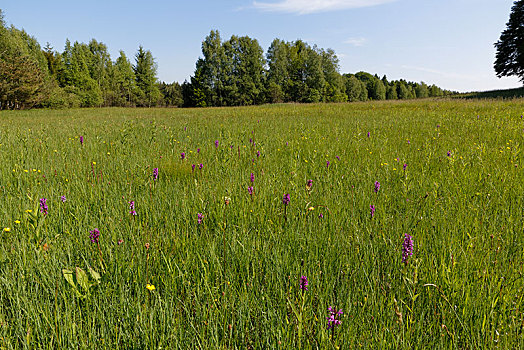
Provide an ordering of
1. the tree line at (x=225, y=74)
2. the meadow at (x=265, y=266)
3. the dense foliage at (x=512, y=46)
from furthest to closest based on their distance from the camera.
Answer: the tree line at (x=225, y=74) → the dense foliage at (x=512, y=46) → the meadow at (x=265, y=266)

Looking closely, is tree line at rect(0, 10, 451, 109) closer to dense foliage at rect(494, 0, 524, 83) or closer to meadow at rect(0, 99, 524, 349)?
dense foliage at rect(494, 0, 524, 83)

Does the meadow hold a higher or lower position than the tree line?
lower

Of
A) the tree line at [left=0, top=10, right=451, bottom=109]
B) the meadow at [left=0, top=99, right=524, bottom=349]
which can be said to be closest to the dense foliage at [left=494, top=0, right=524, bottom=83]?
the tree line at [left=0, top=10, right=451, bottom=109]

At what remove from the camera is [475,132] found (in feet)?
21.2

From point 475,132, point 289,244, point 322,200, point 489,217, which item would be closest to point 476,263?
point 489,217

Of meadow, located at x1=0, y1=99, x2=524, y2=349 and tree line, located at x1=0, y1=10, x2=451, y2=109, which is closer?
meadow, located at x1=0, y1=99, x2=524, y2=349

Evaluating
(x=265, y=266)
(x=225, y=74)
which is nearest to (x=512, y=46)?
(x=225, y=74)

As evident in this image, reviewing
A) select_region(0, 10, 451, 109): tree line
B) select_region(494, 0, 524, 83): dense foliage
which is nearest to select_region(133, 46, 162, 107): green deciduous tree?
select_region(0, 10, 451, 109): tree line

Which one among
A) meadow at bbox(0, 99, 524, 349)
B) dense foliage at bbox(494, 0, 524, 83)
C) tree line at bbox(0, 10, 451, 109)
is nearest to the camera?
meadow at bbox(0, 99, 524, 349)

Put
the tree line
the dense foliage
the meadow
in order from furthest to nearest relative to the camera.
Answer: the tree line → the dense foliage → the meadow

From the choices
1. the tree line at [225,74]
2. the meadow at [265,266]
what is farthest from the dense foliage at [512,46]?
the meadow at [265,266]

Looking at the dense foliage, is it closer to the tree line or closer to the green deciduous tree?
the tree line

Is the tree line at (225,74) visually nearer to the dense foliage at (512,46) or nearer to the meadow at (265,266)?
the dense foliage at (512,46)

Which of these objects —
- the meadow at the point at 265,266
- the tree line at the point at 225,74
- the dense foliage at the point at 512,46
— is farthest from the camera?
the tree line at the point at 225,74
